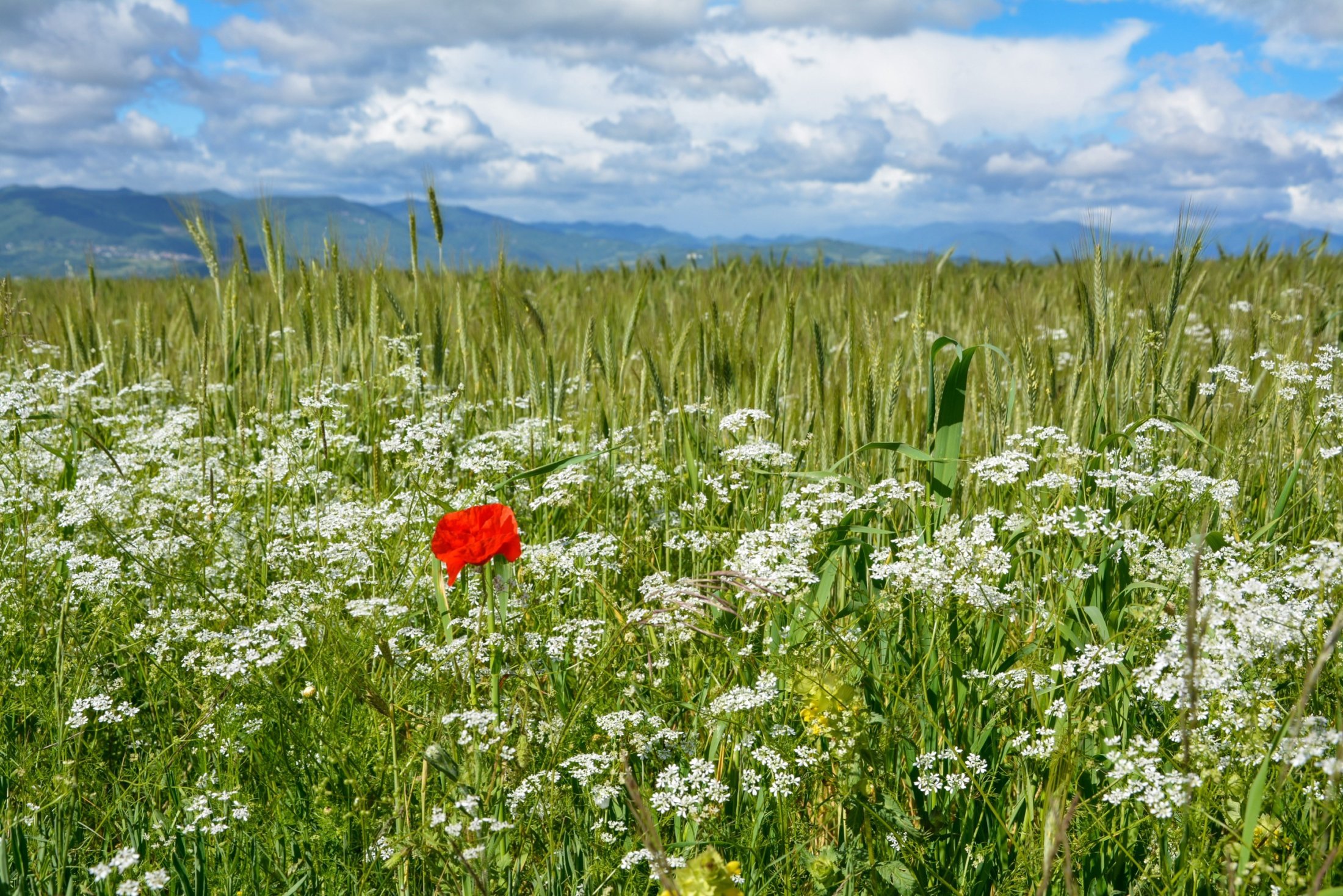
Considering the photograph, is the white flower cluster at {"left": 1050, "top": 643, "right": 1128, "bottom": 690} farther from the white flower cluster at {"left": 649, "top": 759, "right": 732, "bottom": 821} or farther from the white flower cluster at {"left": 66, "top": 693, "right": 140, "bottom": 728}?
the white flower cluster at {"left": 66, "top": 693, "right": 140, "bottom": 728}

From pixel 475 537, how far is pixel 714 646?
648mm

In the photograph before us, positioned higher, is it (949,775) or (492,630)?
(492,630)

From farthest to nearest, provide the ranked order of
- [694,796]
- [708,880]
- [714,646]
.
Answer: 1. [714,646]
2. [694,796]
3. [708,880]

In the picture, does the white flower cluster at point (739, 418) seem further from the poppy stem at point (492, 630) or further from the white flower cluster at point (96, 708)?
the white flower cluster at point (96, 708)

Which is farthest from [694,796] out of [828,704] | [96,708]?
[96,708]

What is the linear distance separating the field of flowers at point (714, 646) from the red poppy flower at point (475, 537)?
0.27ft

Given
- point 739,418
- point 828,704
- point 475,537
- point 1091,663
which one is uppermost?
point 739,418

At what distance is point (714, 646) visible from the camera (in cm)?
204

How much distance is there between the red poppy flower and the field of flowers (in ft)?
0.27

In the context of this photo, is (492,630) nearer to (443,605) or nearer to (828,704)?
(443,605)

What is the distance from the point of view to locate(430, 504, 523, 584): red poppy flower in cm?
175

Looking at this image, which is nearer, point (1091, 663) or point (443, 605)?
point (1091, 663)

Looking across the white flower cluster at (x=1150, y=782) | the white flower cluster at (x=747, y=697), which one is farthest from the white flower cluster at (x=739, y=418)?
the white flower cluster at (x=1150, y=782)

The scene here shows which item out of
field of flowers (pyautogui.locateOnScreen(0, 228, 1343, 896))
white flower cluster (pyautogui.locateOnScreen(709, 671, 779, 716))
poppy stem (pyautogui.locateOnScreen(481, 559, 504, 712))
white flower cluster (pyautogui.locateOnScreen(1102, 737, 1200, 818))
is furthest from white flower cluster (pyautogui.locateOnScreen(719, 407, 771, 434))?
white flower cluster (pyautogui.locateOnScreen(1102, 737, 1200, 818))
